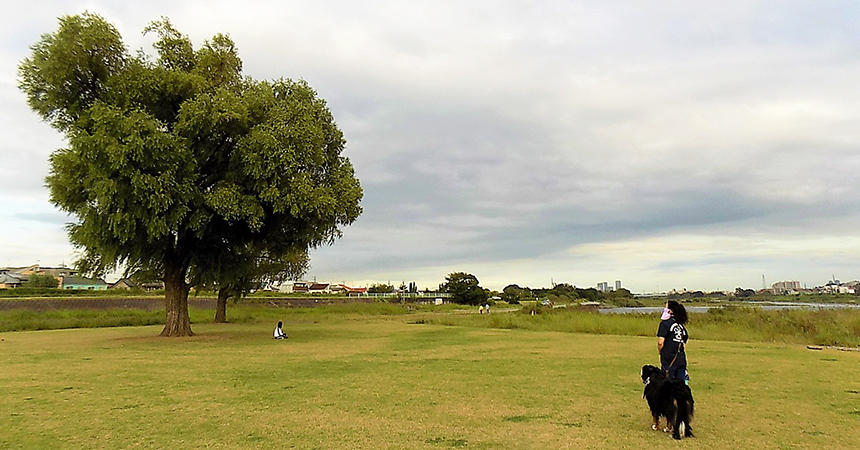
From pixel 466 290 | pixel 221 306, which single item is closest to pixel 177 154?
pixel 221 306

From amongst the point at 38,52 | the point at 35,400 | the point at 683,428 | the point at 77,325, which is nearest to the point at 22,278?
the point at 77,325

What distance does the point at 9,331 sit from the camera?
103 ft

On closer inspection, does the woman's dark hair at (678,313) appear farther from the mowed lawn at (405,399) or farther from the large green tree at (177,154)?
the large green tree at (177,154)

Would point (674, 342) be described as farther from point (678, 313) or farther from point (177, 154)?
point (177, 154)

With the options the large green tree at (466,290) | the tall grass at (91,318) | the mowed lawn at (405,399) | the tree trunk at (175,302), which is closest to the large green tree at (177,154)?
the tree trunk at (175,302)

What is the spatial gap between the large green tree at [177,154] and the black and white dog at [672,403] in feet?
51.8

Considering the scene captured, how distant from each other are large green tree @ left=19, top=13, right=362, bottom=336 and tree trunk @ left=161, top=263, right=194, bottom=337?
0.05 metres

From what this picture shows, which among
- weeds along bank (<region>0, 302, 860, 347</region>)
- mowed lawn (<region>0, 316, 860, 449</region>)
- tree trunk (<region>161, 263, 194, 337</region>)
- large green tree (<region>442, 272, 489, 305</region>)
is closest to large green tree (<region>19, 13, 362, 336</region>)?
tree trunk (<region>161, 263, 194, 337</region>)

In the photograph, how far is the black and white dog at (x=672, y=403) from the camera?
7.49 m

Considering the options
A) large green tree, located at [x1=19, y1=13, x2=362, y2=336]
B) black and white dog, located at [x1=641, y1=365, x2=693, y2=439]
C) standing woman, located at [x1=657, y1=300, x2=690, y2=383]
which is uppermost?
large green tree, located at [x1=19, y1=13, x2=362, y2=336]

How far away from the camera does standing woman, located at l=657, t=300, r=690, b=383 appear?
8.43m

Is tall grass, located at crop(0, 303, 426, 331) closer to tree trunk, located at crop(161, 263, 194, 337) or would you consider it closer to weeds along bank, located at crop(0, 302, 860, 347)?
weeds along bank, located at crop(0, 302, 860, 347)

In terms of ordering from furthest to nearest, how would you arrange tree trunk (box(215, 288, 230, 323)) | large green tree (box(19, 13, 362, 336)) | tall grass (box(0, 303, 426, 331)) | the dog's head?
1. tree trunk (box(215, 288, 230, 323))
2. tall grass (box(0, 303, 426, 331))
3. large green tree (box(19, 13, 362, 336))
4. the dog's head

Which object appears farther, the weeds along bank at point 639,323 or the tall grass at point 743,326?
the weeds along bank at point 639,323
